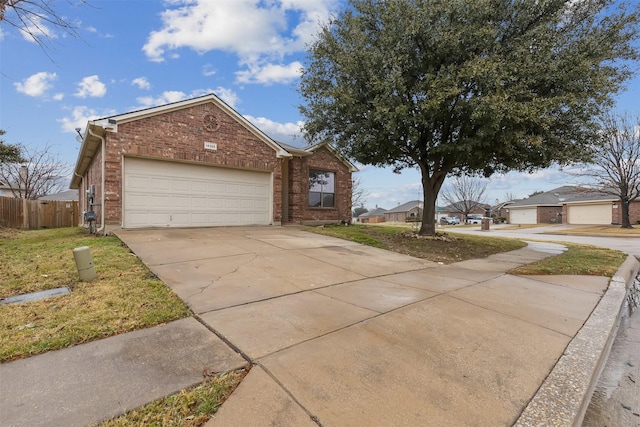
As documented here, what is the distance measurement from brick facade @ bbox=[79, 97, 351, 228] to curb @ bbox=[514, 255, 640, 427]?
10338 millimetres

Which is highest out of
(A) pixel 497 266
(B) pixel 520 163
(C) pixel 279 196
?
(B) pixel 520 163

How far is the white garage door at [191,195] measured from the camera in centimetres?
986

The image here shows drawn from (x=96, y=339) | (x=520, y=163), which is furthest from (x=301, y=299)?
(x=520, y=163)

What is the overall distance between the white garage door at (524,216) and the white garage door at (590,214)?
6.20m

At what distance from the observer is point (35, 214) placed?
18.4 m

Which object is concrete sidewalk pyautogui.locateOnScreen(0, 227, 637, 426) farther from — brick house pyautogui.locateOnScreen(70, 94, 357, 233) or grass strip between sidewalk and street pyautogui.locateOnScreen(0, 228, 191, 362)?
brick house pyautogui.locateOnScreen(70, 94, 357, 233)

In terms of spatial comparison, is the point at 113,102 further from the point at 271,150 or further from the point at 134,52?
the point at 271,150

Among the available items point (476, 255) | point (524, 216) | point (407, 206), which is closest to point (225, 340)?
point (476, 255)

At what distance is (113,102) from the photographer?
12617 mm

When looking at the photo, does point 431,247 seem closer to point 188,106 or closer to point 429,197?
point 429,197

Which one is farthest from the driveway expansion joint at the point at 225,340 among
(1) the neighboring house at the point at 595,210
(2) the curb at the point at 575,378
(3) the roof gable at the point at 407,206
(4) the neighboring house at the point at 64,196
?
→ (3) the roof gable at the point at 407,206

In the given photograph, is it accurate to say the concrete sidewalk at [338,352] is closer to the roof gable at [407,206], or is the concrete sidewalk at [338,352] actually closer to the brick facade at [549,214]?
the brick facade at [549,214]

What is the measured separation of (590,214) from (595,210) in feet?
2.27

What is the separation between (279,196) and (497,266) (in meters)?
8.12
